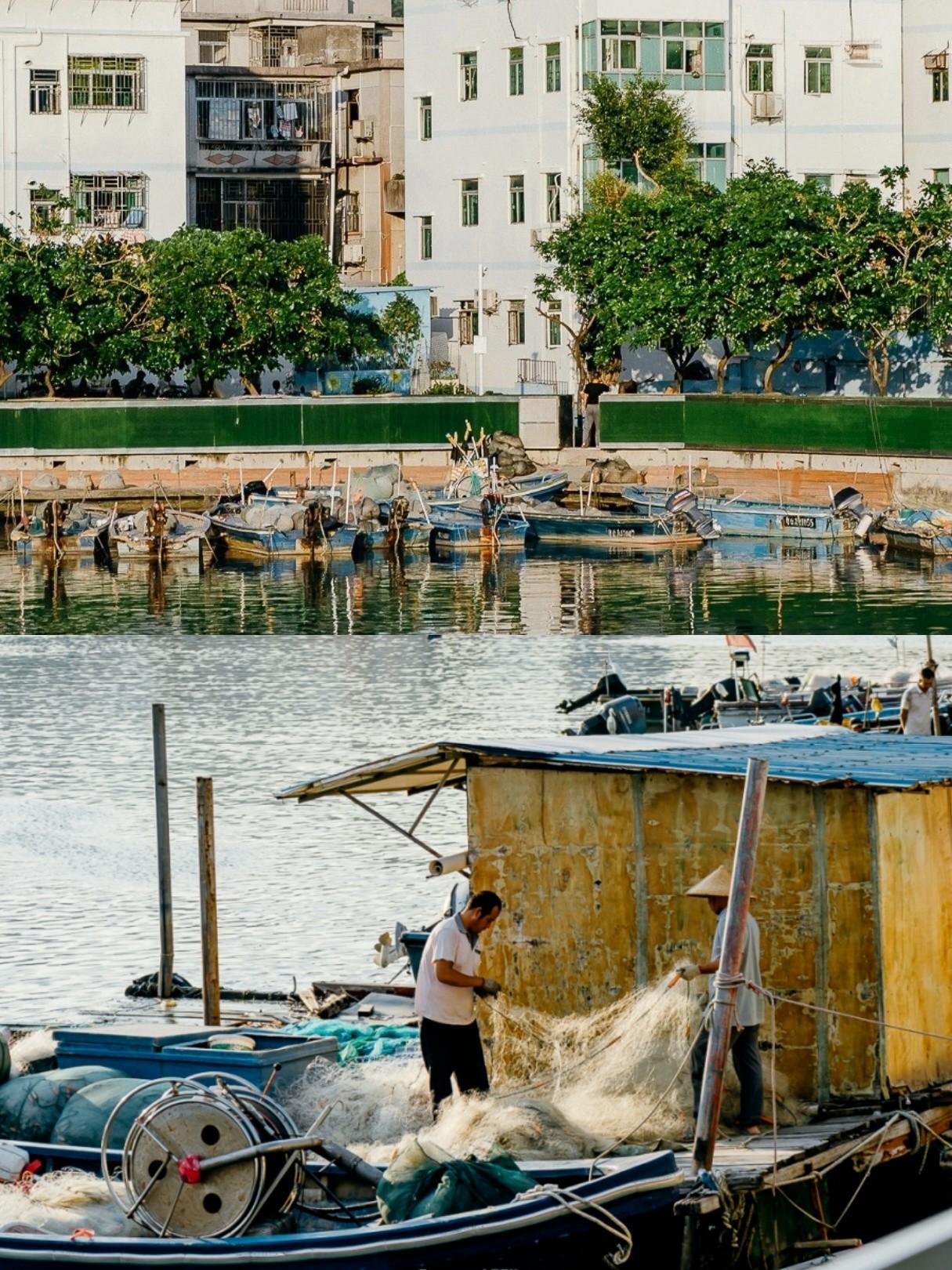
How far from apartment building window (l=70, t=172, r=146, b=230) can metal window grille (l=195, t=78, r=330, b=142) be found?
26.4 feet

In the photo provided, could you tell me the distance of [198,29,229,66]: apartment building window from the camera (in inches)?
2881

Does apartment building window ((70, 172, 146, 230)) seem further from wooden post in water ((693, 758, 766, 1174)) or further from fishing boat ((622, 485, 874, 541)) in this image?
wooden post in water ((693, 758, 766, 1174))

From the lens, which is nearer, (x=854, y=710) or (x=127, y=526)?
(x=854, y=710)

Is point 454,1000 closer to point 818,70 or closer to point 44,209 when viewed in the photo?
point 44,209

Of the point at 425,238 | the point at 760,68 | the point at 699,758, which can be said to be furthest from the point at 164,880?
the point at 425,238

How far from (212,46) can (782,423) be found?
2722cm

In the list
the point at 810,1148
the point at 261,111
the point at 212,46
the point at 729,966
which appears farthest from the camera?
the point at 212,46

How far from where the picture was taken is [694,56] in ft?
190

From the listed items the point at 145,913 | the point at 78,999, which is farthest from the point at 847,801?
the point at 145,913

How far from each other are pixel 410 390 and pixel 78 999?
4564 cm

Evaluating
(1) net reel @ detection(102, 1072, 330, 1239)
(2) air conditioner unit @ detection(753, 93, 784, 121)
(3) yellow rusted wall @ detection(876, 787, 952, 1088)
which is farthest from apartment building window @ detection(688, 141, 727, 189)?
(1) net reel @ detection(102, 1072, 330, 1239)

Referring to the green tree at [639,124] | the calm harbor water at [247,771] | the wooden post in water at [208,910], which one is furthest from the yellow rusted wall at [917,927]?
the green tree at [639,124]

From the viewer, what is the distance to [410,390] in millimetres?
60938

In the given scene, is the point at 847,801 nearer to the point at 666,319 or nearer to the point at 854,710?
the point at 854,710
